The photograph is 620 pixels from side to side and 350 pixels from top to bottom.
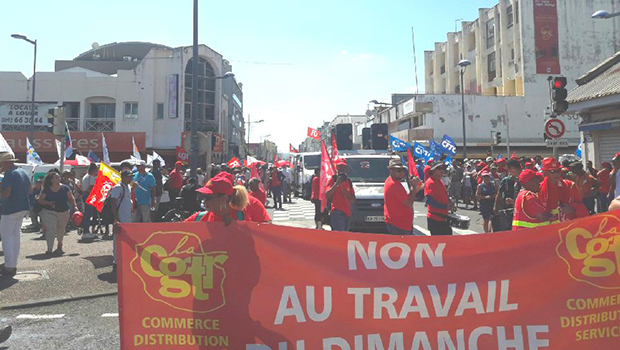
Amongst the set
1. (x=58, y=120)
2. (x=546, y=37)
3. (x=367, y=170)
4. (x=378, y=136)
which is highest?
(x=546, y=37)

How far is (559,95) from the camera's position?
36.2 feet

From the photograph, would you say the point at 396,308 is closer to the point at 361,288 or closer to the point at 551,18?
the point at 361,288

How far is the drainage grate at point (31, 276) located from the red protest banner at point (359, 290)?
14.7 ft

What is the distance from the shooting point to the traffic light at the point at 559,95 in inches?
432

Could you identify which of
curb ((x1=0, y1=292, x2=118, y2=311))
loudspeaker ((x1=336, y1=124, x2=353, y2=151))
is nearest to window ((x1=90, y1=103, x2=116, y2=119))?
loudspeaker ((x1=336, y1=124, x2=353, y2=151))

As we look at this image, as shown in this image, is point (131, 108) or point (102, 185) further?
point (131, 108)

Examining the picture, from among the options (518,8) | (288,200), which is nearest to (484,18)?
(518,8)

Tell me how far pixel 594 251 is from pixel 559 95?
8812mm

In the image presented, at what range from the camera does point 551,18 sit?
44.7 m

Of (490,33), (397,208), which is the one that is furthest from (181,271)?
(490,33)

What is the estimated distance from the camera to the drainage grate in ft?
22.1

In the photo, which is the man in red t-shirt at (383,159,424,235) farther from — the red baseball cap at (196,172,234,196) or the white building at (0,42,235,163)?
the white building at (0,42,235,163)

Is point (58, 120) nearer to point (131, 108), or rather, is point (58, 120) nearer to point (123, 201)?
point (123, 201)

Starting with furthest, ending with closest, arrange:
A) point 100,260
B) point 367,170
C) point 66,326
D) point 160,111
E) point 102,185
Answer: point 160,111, point 367,170, point 100,260, point 102,185, point 66,326
